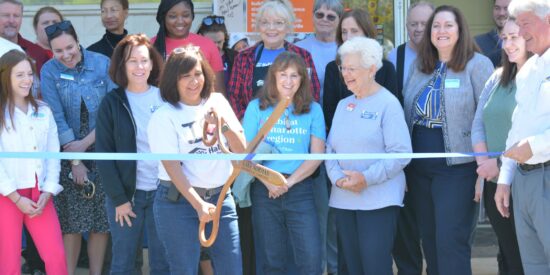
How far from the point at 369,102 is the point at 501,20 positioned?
197 centimetres

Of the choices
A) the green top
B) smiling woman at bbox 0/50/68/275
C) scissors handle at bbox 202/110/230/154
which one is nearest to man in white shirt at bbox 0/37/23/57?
smiling woman at bbox 0/50/68/275

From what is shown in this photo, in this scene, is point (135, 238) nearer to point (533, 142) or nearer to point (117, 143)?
point (117, 143)

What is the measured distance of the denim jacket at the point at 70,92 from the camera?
6.21m

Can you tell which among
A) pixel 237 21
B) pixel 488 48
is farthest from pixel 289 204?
pixel 237 21

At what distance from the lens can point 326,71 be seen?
6215mm

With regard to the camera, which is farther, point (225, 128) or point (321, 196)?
point (321, 196)

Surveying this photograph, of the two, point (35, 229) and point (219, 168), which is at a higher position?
point (219, 168)

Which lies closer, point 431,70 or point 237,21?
point 431,70

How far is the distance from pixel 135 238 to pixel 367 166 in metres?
1.55

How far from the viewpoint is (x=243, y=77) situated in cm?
629

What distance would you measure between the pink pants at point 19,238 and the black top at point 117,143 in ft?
1.68

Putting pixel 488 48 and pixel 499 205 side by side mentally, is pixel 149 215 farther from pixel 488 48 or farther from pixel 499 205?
pixel 488 48

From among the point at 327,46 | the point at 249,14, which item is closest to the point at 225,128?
the point at 327,46

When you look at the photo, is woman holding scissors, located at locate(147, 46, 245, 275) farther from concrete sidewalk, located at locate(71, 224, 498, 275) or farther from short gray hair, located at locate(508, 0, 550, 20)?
concrete sidewalk, located at locate(71, 224, 498, 275)
